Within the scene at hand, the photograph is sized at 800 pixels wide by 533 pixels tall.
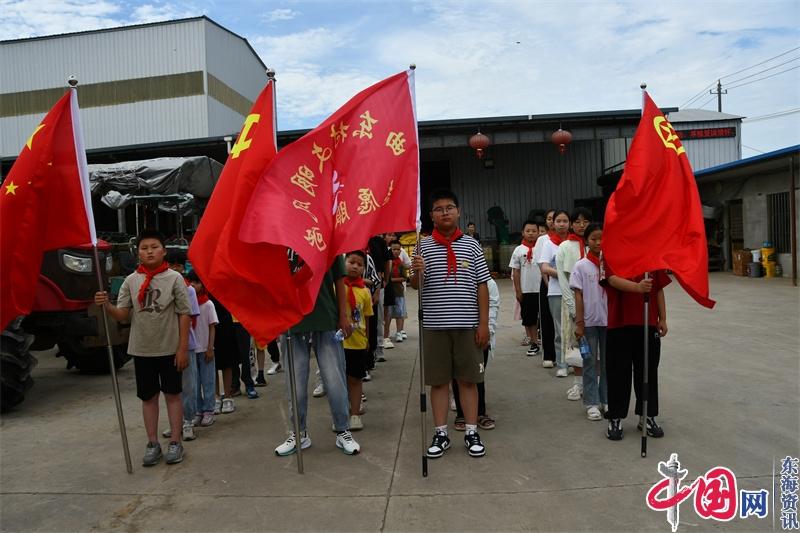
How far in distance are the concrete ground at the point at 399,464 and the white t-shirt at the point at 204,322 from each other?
29.6 inches

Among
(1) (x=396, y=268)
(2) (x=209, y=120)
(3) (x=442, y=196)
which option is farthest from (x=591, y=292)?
(2) (x=209, y=120)

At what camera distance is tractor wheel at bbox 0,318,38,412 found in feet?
17.4

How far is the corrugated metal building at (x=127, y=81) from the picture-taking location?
25781 mm

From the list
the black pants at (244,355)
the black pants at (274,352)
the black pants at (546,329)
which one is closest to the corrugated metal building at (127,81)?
the black pants at (274,352)

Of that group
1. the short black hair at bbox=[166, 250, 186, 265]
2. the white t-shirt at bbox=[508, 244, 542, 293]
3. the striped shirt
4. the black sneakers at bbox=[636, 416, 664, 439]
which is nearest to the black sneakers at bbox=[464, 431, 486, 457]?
the striped shirt

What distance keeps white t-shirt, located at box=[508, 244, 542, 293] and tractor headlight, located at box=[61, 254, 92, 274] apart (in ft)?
15.9

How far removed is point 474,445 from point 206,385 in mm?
2480

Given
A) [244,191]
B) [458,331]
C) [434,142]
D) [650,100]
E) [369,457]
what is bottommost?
[369,457]

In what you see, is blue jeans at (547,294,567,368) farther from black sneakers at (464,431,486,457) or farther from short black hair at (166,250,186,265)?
short black hair at (166,250,186,265)

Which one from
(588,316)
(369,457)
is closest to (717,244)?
(588,316)

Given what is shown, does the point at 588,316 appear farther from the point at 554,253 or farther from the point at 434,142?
the point at 434,142

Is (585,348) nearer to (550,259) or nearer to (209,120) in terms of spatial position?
(550,259)

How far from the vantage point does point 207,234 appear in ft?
12.2

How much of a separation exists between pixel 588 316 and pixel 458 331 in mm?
1262
